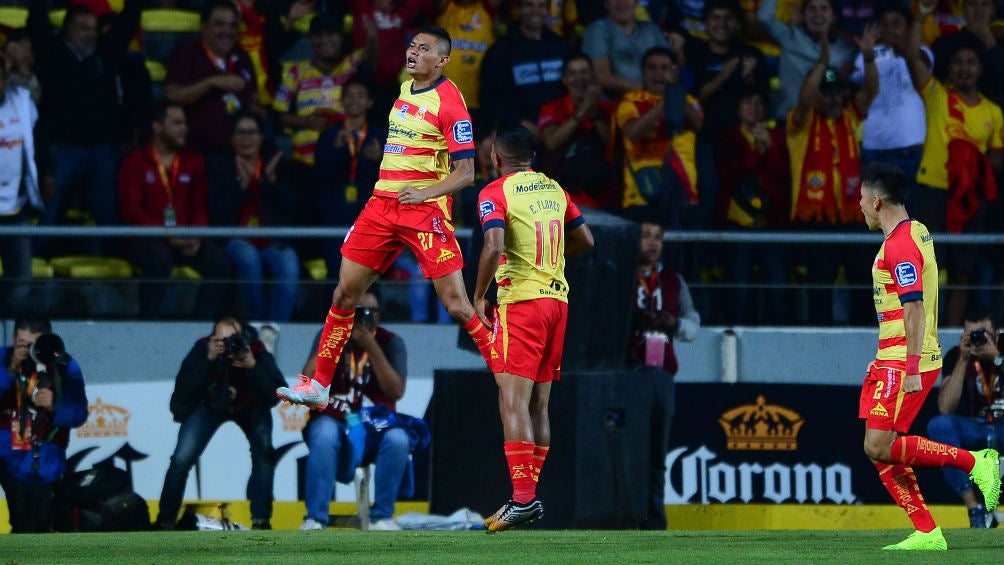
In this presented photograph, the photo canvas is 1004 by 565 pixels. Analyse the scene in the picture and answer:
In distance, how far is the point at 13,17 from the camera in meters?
14.9

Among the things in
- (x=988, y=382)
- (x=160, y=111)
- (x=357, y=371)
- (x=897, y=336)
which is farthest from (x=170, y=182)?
(x=897, y=336)

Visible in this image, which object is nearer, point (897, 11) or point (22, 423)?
point (22, 423)

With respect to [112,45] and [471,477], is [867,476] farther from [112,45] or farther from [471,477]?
[112,45]

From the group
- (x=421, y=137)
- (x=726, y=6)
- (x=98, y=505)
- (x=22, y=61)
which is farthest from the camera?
(x=726, y=6)

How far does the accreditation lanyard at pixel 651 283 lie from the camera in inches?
493

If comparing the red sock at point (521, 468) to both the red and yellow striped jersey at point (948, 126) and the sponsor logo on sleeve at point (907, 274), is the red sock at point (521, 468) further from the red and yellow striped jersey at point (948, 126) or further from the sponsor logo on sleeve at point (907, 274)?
the red and yellow striped jersey at point (948, 126)

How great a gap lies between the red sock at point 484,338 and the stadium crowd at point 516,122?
368 centimetres

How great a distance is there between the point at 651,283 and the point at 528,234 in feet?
11.6

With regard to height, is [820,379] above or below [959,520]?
above

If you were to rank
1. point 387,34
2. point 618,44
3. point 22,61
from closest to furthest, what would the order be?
1. point 22,61
2. point 618,44
3. point 387,34

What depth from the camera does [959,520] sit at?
493 inches

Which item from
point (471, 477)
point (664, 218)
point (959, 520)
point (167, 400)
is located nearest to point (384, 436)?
point (471, 477)

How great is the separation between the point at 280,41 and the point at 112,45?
1.54 m

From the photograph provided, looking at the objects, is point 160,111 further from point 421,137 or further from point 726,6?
point 726,6
